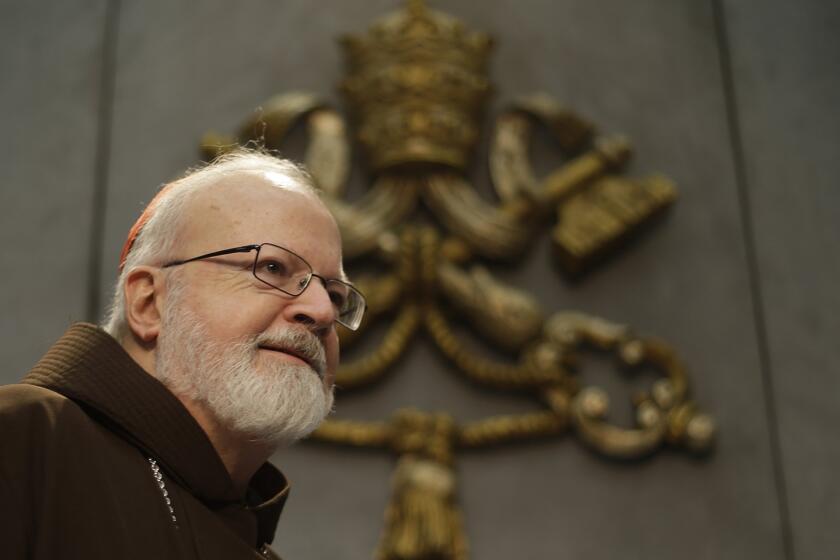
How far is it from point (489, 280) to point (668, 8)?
74 centimetres

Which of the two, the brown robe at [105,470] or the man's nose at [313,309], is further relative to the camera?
the man's nose at [313,309]

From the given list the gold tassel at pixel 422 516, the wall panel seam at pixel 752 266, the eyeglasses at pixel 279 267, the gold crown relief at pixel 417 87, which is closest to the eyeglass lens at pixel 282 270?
the eyeglasses at pixel 279 267

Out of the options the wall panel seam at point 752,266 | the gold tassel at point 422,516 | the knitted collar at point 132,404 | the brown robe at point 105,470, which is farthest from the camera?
the wall panel seam at point 752,266

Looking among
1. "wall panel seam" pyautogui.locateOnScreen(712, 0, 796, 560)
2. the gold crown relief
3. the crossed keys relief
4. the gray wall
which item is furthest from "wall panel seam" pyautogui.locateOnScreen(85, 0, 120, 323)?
"wall panel seam" pyautogui.locateOnScreen(712, 0, 796, 560)

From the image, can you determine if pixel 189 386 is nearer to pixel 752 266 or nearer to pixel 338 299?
pixel 338 299

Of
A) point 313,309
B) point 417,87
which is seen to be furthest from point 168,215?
point 417,87

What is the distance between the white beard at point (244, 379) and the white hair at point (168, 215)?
0.26 feet

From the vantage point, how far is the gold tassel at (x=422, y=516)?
196cm

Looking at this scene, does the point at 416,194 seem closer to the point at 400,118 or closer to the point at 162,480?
the point at 400,118

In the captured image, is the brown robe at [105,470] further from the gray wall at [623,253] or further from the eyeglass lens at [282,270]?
the gray wall at [623,253]

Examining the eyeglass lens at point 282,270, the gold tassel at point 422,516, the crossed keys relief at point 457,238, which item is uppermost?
the eyeglass lens at point 282,270

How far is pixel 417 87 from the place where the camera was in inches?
86.1

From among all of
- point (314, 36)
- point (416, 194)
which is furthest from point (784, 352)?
point (314, 36)

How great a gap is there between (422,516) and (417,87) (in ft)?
2.61
